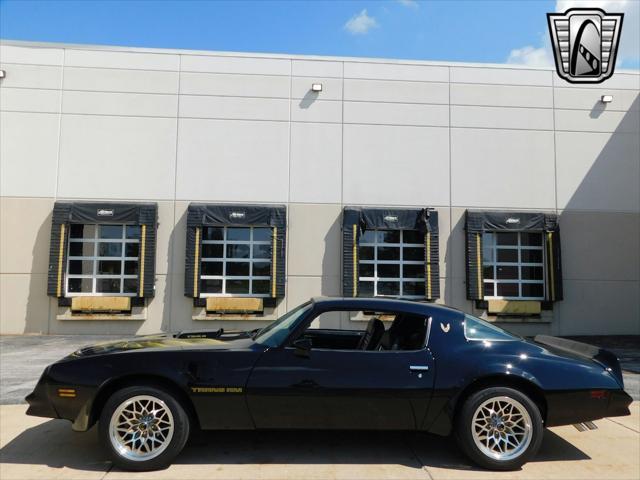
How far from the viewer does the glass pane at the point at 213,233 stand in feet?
40.8

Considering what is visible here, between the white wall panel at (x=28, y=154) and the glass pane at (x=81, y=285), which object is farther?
the glass pane at (x=81, y=285)

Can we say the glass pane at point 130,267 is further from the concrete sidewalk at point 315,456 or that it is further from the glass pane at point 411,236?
the concrete sidewalk at point 315,456

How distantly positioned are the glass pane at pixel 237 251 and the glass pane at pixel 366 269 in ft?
9.41

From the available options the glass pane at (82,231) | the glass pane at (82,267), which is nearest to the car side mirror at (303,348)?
the glass pane at (82,267)

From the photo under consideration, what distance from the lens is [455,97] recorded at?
1298 centimetres

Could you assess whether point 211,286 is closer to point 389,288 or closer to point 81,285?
point 81,285

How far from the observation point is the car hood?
4148 millimetres

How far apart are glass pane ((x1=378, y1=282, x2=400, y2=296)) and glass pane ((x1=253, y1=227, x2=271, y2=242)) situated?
307 cm

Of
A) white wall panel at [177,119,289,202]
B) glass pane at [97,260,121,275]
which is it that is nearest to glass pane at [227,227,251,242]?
white wall panel at [177,119,289,202]

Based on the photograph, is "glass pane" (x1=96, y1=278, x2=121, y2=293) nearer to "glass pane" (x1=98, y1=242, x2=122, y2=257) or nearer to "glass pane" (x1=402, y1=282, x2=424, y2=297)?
"glass pane" (x1=98, y1=242, x2=122, y2=257)

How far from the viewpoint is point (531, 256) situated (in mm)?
13023

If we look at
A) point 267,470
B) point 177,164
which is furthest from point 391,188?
point 267,470

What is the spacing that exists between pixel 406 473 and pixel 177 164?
10212mm

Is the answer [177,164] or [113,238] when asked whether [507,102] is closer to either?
[177,164]
